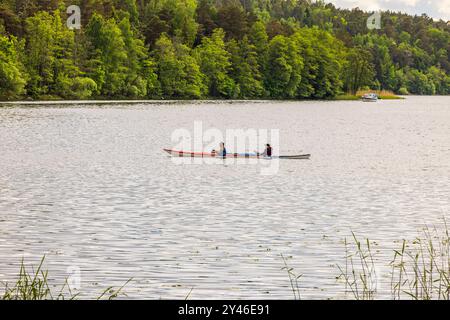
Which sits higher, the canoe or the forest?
the forest

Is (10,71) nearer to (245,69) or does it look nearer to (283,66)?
(245,69)

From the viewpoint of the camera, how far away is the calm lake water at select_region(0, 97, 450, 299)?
67.9 feet

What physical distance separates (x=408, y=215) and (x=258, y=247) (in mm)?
8818

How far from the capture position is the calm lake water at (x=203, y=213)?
2070cm

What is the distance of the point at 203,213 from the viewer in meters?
31.5

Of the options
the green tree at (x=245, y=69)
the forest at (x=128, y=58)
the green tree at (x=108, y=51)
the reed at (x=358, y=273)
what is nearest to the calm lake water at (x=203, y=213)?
the reed at (x=358, y=273)

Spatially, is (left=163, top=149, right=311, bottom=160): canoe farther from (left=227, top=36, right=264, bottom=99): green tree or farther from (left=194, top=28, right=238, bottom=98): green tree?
(left=227, top=36, right=264, bottom=99): green tree

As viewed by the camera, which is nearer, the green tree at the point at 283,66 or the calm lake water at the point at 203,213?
the calm lake water at the point at 203,213

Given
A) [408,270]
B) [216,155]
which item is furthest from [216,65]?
[408,270]

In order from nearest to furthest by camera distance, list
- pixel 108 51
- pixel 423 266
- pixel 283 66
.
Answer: pixel 423 266 < pixel 108 51 < pixel 283 66

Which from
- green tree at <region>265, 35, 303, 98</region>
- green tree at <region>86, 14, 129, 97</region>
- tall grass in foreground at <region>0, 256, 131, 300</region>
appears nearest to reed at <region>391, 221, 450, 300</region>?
tall grass in foreground at <region>0, 256, 131, 300</region>

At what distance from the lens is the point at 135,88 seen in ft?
524

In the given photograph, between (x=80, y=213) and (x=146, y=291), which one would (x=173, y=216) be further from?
(x=146, y=291)

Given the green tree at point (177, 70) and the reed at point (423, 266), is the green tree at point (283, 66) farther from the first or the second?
the reed at point (423, 266)
